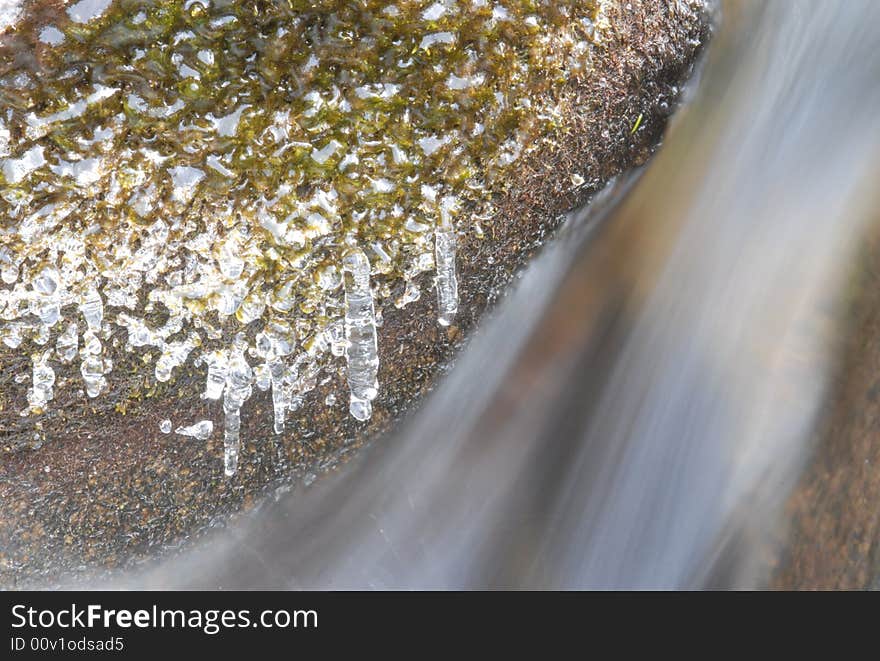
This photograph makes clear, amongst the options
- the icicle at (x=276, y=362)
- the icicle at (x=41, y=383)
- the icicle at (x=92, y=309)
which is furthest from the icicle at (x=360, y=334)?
the icicle at (x=41, y=383)

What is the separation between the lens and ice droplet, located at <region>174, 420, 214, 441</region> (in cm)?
290

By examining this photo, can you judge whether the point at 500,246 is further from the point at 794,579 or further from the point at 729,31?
the point at 794,579

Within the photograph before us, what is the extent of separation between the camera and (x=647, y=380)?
11.2 ft

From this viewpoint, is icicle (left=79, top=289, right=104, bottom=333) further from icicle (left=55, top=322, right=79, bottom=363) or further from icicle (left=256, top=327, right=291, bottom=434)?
icicle (left=256, top=327, right=291, bottom=434)

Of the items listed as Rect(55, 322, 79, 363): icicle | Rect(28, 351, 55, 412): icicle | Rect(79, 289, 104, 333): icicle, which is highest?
Rect(79, 289, 104, 333): icicle

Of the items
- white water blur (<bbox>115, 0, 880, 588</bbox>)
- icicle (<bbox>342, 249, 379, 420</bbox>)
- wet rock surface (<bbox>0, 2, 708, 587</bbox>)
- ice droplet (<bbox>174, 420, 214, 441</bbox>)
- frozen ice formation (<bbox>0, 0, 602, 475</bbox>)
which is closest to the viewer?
frozen ice formation (<bbox>0, 0, 602, 475</bbox>)

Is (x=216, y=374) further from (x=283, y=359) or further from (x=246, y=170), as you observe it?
(x=246, y=170)

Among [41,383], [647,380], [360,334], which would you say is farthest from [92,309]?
[647,380]

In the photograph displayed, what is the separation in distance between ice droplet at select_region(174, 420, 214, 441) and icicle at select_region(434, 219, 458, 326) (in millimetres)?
1092

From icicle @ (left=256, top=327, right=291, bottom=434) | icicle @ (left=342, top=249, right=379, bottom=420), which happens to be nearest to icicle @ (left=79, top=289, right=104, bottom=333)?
icicle @ (left=256, top=327, right=291, bottom=434)

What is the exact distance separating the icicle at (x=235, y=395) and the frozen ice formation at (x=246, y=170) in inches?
0.4

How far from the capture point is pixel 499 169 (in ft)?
8.96

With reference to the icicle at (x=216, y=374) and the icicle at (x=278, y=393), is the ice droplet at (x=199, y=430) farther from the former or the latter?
the icicle at (x=278, y=393)

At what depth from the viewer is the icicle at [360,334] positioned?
2654 mm
